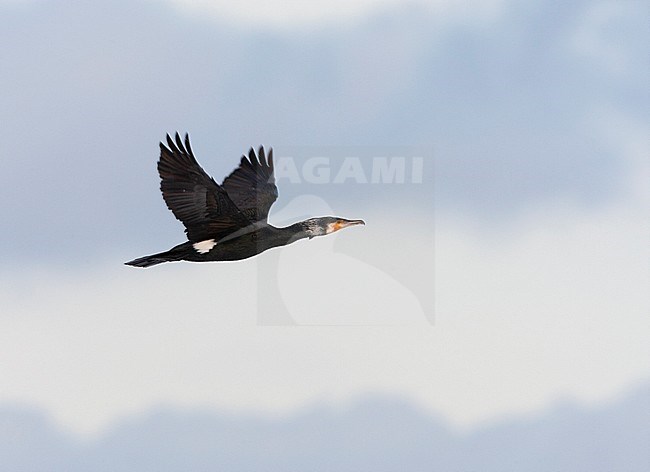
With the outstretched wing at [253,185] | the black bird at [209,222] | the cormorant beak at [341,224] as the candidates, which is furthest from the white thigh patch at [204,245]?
the cormorant beak at [341,224]

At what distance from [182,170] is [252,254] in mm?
2175

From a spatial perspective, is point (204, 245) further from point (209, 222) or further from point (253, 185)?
point (253, 185)

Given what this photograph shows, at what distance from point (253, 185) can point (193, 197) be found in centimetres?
309

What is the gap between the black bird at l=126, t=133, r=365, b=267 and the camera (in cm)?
1747

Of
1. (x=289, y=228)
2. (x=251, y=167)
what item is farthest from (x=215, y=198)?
(x=251, y=167)

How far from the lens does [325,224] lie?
1984cm

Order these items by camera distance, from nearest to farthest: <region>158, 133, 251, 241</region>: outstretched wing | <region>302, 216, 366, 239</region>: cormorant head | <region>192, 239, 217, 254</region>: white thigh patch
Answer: <region>158, 133, 251, 241</region>: outstretched wing → <region>192, 239, 217, 254</region>: white thigh patch → <region>302, 216, 366, 239</region>: cormorant head

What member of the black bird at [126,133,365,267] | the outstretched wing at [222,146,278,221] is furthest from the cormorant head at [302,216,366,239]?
the outstretched wing at [222,146,278,221]

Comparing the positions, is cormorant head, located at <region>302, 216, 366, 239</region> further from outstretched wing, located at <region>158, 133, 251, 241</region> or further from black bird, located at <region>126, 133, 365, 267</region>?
outstretched wing, located at <region>158, 133, 251, 241</region>

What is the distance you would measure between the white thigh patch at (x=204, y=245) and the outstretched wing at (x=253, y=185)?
1819mm

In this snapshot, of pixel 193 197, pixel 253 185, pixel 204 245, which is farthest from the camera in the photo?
pixel 253 185

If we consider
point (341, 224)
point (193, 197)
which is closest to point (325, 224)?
point (341, 224)

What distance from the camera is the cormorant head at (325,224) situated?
19656mm

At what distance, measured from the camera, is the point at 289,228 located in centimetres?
1922
